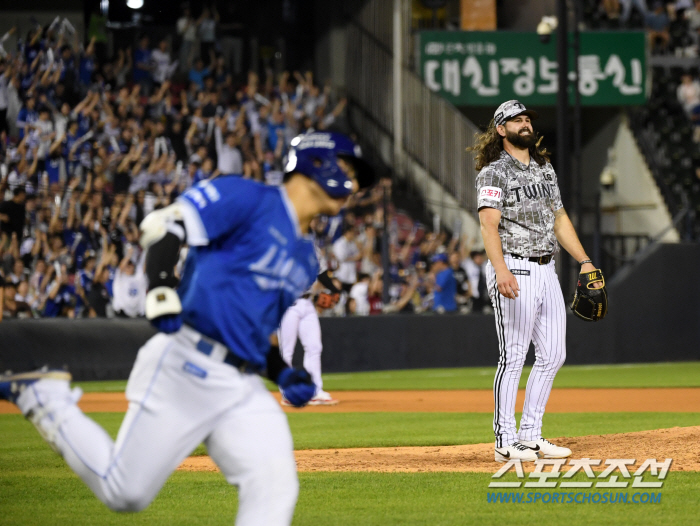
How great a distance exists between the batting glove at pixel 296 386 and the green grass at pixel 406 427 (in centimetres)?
449

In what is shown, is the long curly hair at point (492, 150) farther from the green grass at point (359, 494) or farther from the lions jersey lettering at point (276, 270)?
the lions jersey lettering at point (276, 270)

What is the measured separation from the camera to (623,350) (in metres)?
21.2

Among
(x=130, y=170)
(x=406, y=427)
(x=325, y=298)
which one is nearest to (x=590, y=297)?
(x=406, y=427)

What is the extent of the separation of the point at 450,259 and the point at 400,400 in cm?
630

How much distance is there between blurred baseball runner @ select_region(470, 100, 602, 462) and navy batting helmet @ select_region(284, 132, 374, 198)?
3.10 m

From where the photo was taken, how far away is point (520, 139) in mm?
7438

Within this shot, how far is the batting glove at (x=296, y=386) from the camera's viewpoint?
4328 millimetres

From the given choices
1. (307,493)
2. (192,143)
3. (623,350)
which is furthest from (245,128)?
(307,493)

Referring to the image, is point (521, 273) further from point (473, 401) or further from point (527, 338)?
point (473, 401)

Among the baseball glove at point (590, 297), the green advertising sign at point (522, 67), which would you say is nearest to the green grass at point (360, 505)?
the baseball glove at point (590, 297)

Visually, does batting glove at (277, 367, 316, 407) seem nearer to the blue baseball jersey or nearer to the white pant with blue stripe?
the blue baseball jersey

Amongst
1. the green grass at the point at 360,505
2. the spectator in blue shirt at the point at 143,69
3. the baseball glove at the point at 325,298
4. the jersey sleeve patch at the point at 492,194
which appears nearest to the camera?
the green grass at the point at 360,505

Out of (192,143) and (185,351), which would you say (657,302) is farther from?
(185,351)

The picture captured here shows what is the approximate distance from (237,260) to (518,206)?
12.0 ft
